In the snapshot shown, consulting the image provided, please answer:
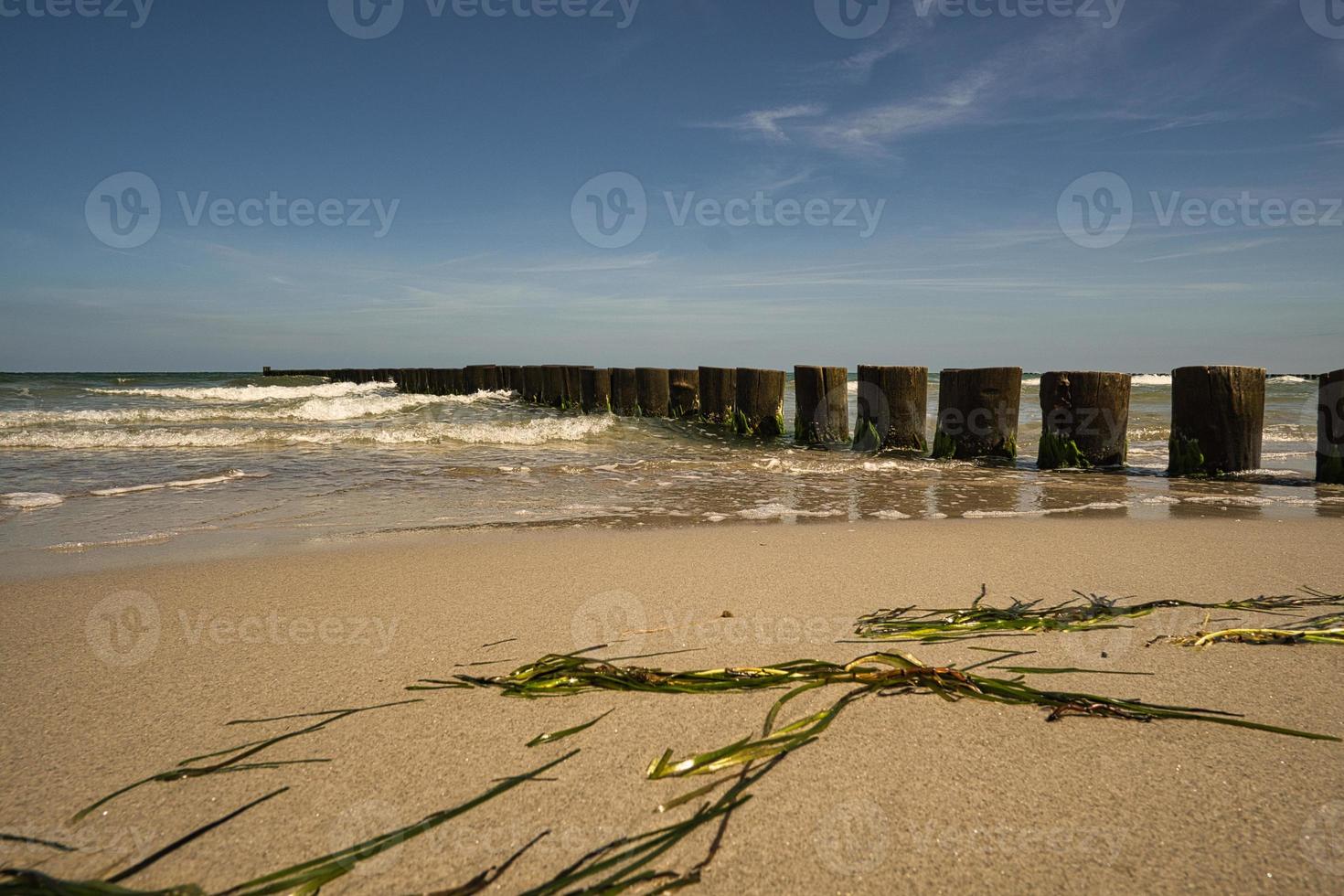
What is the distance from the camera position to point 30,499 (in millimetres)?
5152

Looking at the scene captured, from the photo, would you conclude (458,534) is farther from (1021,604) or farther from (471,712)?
(1021,604)

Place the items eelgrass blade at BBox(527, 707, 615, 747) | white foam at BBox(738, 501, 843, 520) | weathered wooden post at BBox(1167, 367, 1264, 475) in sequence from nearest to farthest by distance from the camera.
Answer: eelgrass blade at BBox(527, 707, 615, 747)
white foam at BBox(738, 501, 843, 520)
weathered wooden post at BBox(1167, 367, 1264, 475)

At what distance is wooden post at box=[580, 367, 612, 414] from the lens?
14.8 metres

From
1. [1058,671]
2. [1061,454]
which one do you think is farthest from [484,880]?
[1061,454]

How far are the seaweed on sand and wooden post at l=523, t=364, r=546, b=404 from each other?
16.0 meters

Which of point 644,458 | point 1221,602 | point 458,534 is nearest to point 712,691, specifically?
point 1221,602

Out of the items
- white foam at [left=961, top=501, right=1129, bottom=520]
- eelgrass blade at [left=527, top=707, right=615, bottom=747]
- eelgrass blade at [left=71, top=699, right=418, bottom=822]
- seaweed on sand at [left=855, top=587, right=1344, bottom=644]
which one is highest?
seaweed on sand at [left=855, top=587, right=1344, bottom=644]

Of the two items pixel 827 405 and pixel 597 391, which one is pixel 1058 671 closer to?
pixel 827 405

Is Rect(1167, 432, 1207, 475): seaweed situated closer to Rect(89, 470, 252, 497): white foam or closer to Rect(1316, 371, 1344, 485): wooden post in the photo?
Rect(1316, 371, 1344, 485): wooden post

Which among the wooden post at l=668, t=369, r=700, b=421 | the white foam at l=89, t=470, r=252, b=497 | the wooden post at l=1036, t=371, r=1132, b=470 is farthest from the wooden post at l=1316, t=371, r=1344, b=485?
the white foam at l=89, t=470, r=252, b=497

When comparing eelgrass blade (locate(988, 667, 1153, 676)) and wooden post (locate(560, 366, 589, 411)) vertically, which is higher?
wooden post (locate(560, 366, 589, 411))

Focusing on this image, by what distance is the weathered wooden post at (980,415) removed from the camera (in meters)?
7.45

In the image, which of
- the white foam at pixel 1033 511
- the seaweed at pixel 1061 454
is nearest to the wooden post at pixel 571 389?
the seaweed at pixel 1061 454

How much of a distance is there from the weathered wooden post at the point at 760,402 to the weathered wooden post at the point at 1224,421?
4.90 meters
